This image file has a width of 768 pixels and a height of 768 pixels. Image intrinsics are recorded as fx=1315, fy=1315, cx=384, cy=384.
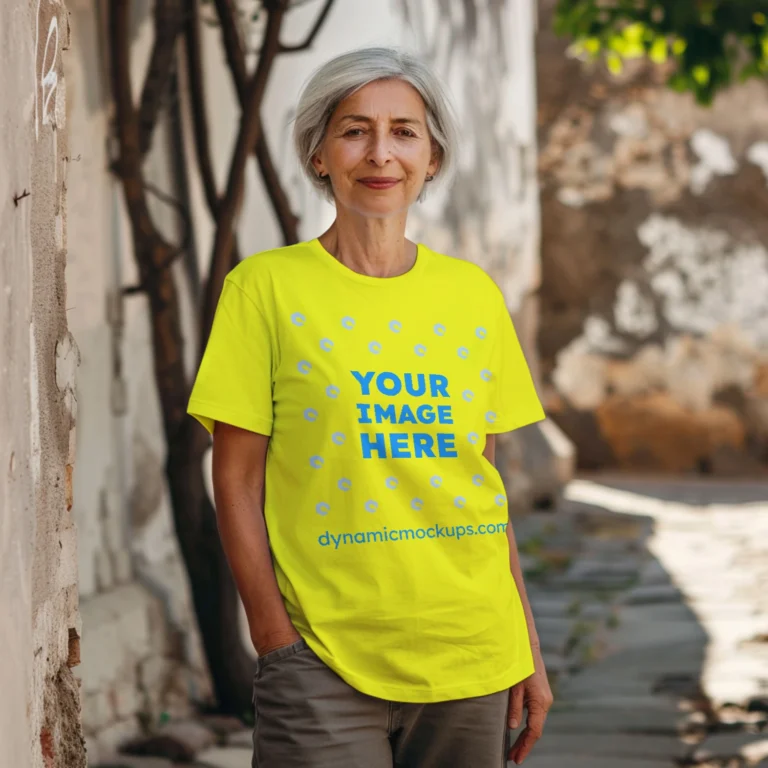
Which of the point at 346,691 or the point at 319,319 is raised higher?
the point at 319,319

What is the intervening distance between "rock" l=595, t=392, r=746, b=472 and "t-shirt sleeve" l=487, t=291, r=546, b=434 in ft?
31.2

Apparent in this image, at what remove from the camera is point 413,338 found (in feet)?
5.90

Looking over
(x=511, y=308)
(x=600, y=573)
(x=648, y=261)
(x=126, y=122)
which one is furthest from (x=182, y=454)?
(x=648, y=261)

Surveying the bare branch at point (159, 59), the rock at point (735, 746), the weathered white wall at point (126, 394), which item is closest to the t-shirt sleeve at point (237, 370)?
the weathered white wall at point (126, 394)

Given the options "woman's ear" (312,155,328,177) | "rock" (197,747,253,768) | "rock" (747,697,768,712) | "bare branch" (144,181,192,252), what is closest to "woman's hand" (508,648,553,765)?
"woman's ear" (312,155,328,177)

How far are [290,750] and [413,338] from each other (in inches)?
22.4

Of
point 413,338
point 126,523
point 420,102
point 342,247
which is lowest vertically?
point 126,523

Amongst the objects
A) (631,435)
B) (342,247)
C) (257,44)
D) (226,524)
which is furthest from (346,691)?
(631,435)

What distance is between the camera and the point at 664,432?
11289 millimetres

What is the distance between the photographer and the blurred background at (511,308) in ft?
6.31

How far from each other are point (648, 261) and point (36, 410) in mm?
10557

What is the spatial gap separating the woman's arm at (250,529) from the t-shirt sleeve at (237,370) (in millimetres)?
35

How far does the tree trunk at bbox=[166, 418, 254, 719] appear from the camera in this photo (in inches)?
157

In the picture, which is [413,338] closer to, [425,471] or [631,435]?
[425,471]
